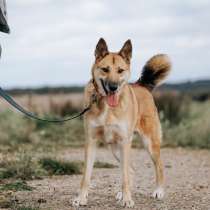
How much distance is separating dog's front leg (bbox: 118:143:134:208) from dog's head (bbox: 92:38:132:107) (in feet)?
1.76

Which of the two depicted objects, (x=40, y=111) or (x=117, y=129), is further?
(x=40, y=111)

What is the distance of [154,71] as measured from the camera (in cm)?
1016

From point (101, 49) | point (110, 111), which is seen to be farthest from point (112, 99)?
point (101, 49)

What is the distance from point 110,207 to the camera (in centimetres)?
862

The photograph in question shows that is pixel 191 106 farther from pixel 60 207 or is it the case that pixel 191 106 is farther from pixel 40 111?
pixel 60 207

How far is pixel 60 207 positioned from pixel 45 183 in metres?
1.99

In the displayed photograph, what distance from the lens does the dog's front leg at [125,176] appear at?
8664mm

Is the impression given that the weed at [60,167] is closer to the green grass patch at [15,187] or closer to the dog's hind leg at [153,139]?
the green grass patch at [15,187]

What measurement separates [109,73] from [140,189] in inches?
83.8

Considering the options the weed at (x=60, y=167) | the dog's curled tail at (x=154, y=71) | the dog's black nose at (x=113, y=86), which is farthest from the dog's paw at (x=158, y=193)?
the weed at (x=60, y=167)

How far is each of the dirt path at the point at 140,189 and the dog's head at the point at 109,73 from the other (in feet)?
4.02

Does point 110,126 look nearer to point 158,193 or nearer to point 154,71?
point 158,193

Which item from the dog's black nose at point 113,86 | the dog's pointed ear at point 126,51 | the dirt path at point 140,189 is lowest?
the dirt path at point 140,189

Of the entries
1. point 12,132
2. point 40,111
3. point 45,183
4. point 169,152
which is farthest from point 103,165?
point 40,111
